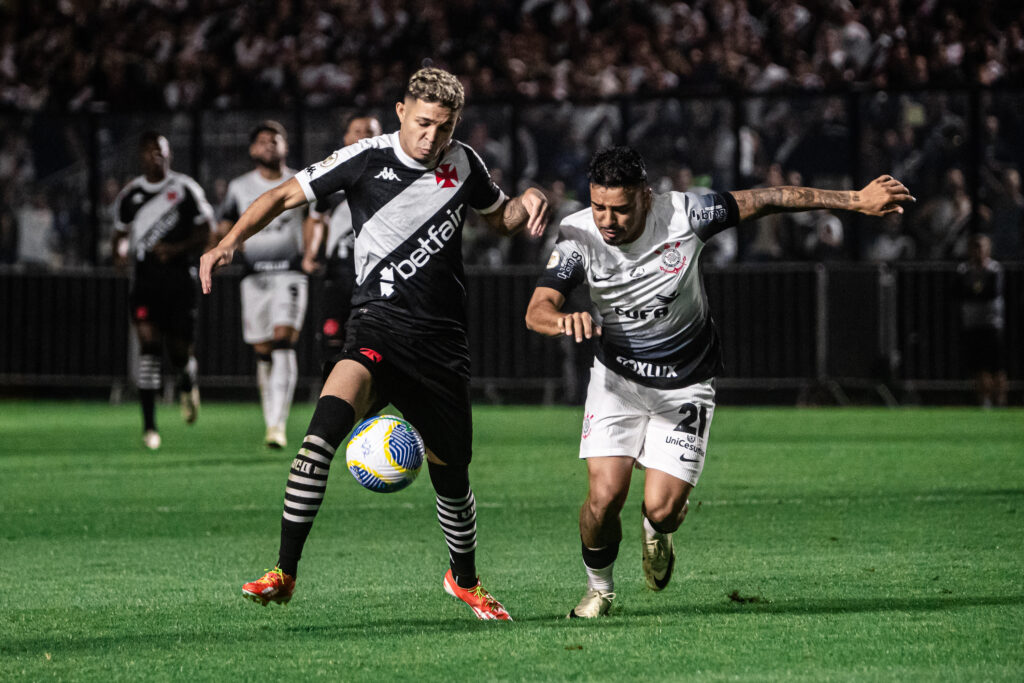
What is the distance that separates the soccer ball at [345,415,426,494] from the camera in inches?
242

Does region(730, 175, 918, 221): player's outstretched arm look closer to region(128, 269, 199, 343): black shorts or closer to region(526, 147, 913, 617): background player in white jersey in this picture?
region(526, 147, 913, 617): background player in white jersey

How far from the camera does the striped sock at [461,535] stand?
6.46 m

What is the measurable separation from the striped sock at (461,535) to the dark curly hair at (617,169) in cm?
136

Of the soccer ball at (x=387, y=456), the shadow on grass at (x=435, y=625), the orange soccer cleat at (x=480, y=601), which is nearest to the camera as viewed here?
the shadow on grass at (x=435, y=625)

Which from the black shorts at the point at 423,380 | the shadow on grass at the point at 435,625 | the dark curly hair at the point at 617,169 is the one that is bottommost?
the shadow on grass at the point at 435,625

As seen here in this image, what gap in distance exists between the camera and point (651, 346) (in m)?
6.58

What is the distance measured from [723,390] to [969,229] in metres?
3.36

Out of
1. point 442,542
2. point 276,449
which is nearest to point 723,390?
point 276,449

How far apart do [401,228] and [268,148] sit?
6904mm

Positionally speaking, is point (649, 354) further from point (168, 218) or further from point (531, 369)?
point (531, 369)

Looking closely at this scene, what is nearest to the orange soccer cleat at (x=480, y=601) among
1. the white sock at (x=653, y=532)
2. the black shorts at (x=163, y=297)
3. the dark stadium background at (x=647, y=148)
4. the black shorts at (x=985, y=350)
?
the white sock at (x=653, y=532)

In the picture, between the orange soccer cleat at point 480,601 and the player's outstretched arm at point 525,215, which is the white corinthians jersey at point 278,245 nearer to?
the player's outstretched arm at point 525,215

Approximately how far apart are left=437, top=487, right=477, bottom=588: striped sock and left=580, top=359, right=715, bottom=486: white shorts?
21.3 inches

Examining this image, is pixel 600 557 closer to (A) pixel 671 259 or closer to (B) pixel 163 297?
(A) pixel 671 259
